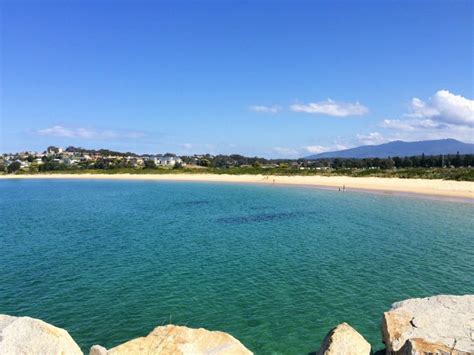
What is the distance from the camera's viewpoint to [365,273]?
18625 mm

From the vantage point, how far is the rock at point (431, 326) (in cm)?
761

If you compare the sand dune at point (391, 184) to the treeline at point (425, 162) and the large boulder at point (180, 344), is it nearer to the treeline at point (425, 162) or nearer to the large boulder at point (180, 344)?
the treeline at point (425, 162)

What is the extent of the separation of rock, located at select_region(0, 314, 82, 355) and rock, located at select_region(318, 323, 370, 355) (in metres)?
5.76

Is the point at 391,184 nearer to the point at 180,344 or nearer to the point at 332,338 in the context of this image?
the point at 332,338

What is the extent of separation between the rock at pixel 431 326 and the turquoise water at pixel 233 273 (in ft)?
7.29

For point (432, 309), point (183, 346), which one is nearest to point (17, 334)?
point (183, 346)

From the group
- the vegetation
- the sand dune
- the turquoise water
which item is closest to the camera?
the turquoise water

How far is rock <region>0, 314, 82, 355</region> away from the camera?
7.32 meters

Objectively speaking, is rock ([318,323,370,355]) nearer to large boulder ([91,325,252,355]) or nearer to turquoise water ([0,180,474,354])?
large boulder ([91,325,252,355])

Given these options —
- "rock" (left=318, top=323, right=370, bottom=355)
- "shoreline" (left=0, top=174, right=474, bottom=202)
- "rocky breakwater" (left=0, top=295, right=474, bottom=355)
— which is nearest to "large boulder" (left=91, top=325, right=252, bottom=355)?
"rocky breakwater" (left=0, top=295, right=474, bottom=355)

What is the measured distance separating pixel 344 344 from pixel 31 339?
6923mm

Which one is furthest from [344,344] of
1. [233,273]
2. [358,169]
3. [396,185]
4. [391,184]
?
[358,169]

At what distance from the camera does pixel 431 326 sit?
9078mm

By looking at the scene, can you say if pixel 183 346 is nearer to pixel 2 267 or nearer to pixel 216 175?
pixel 2 267
